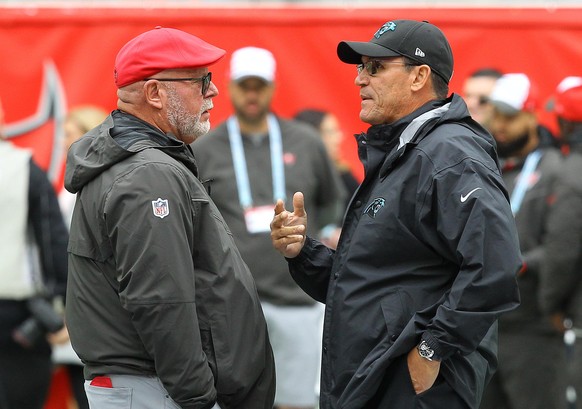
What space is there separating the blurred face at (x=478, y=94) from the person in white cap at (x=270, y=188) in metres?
0.99

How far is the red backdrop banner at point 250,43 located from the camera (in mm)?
7609

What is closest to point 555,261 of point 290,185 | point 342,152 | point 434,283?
point 290,185

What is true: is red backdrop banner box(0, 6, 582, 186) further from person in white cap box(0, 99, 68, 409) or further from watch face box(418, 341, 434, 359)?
watch face box(418, 341, 434, 359)

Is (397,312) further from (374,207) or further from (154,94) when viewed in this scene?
(154,94)

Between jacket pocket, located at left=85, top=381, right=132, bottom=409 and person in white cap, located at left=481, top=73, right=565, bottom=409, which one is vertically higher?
jacket pocket, located at left=85, top=381, right=132, bottom=409

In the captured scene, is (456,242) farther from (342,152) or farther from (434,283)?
(342,152)

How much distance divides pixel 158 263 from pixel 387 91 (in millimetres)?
1083

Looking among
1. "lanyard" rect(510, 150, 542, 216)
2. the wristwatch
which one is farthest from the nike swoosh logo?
"lanyard" rect(510, 150, 542, 216)

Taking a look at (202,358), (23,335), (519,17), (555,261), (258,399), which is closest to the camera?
(202,358)

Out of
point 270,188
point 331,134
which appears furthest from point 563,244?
point 331,134

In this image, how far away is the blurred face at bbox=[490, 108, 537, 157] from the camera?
20.2 ft

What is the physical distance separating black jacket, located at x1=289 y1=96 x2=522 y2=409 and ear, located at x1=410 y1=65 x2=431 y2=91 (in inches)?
3.2
